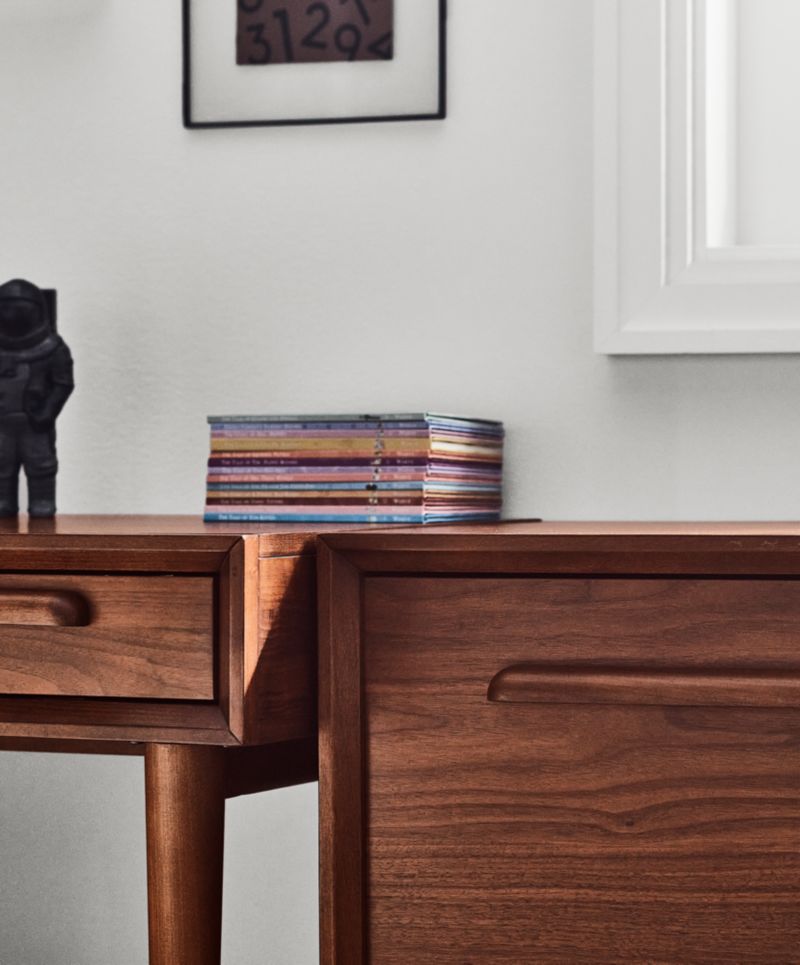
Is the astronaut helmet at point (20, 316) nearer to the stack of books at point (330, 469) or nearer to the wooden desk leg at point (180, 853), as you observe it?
the stack of books at point (330, 469)

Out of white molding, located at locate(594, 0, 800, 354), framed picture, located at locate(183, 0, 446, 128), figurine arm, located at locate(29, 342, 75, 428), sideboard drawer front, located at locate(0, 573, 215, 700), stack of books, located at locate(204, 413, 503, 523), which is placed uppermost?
framed picture, located at locate(183, 0, 446, 128)

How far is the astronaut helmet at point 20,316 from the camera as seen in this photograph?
1.23 meters

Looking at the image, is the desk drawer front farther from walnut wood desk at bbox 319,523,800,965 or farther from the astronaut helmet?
the astronaut helmet

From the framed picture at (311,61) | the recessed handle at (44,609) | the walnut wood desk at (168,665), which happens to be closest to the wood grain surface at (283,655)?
the walnut wood desk at (168,665)

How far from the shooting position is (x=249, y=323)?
139 cm

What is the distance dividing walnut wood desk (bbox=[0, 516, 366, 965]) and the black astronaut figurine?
0.36 metres

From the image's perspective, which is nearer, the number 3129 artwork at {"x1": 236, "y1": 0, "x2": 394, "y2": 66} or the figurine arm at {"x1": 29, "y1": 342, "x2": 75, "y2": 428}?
the figurine arm at {"x1": 29, "y1": 342, "x2": 75, "y2": 428}

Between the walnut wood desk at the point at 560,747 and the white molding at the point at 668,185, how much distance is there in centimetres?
41

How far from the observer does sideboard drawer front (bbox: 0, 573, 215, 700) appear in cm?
87

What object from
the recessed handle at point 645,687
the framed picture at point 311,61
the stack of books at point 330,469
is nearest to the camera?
the recessed handle at point 645,687

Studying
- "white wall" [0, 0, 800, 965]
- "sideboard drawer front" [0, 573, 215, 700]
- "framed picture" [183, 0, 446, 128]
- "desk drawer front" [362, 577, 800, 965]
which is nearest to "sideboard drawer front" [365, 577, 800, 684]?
"desk drawer front" [362, 577, 800, 965]

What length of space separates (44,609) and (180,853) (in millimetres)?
183

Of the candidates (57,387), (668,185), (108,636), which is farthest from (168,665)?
(668,185)

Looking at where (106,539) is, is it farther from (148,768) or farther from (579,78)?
(579,78)
